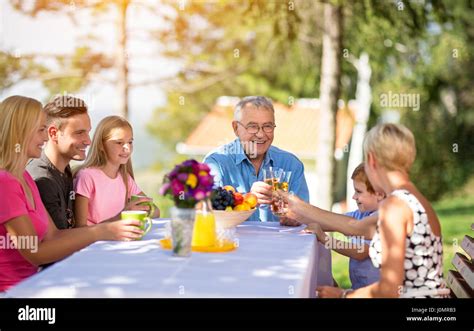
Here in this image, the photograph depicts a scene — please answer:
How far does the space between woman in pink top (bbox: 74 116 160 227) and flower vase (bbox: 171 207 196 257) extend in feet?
3.97

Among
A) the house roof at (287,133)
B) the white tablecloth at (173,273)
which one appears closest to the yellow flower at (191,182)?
the white tablecloth at (173,273)

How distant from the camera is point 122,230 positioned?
340 cm

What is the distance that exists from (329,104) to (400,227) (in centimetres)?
722

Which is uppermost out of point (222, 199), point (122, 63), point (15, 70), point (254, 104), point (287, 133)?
point (15, 70)

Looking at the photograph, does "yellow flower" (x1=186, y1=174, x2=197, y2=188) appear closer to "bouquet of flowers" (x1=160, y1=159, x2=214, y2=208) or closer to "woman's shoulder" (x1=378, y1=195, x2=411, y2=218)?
"bouquet of flowers" (x1=160, y1=159, x2=214, y2=208)

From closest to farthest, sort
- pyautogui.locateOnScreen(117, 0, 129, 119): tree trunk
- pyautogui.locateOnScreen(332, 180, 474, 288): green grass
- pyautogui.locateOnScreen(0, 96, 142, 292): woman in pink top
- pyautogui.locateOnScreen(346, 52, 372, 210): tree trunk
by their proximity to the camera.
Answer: pyautogui.locateOnScreen(0, 96, 142, 292): woman in pink top → pyautogui.locateOnScreen(332, 180, 474, 288): green grass → pyautogui.locateOnScreen(117, 0, 129, 119): tree trunk → pyautogui.locateOnScreen(346, 52, 372, 210): tree trunk

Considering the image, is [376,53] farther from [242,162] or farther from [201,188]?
[201,188]

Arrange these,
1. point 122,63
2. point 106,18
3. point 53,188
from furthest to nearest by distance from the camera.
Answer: point 106,18 < point 122,63 < point 53,188

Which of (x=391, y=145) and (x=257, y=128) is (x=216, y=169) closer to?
(x=257, y=128)

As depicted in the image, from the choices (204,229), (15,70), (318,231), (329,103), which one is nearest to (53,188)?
(204,229)

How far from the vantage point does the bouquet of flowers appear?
9.57ft

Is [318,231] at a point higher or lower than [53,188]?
lower

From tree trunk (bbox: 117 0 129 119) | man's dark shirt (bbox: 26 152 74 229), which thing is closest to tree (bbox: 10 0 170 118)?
tree trunk (bbox: 117 0 129 119)

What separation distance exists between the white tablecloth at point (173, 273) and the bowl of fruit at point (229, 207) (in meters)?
0.13
